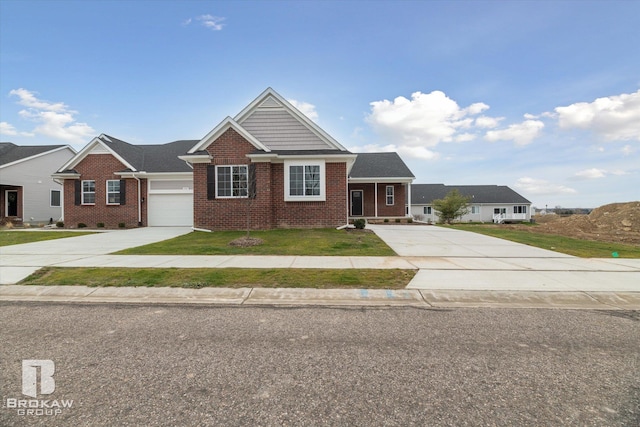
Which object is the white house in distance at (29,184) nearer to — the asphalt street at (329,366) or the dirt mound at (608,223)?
the asphalt street at (329,366)

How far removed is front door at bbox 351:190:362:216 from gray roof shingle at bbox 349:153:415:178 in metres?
1.40

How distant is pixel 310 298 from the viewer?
5.39 meters

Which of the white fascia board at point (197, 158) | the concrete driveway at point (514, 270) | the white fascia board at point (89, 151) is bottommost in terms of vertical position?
the concrete driveway at point (514, 270)

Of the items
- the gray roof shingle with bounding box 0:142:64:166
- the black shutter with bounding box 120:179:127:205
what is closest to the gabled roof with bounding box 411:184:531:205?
the black shutter with bounding box 120:179:127:205

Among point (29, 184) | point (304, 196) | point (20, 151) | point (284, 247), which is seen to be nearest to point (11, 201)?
point (29, 184)

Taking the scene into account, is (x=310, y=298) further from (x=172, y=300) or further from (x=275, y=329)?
(x=172, y=300)

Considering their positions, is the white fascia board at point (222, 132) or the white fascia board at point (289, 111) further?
the white fascia board at point (289, 111)

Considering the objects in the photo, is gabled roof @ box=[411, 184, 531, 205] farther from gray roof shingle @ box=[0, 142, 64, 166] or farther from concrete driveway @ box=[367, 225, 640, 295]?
gray roof shingle @ box=[0, 142, 64, 166]

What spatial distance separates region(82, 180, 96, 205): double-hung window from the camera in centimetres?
1944

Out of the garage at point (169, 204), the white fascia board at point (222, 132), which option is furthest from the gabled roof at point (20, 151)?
the white fascia board at point (222, 132)

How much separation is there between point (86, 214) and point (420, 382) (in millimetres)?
23147

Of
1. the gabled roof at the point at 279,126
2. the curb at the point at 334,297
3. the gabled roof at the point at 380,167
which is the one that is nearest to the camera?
the curb at the point at 334,297

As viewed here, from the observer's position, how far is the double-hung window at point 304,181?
15.7m

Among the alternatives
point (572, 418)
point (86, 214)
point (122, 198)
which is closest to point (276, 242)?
point (572, 418)
